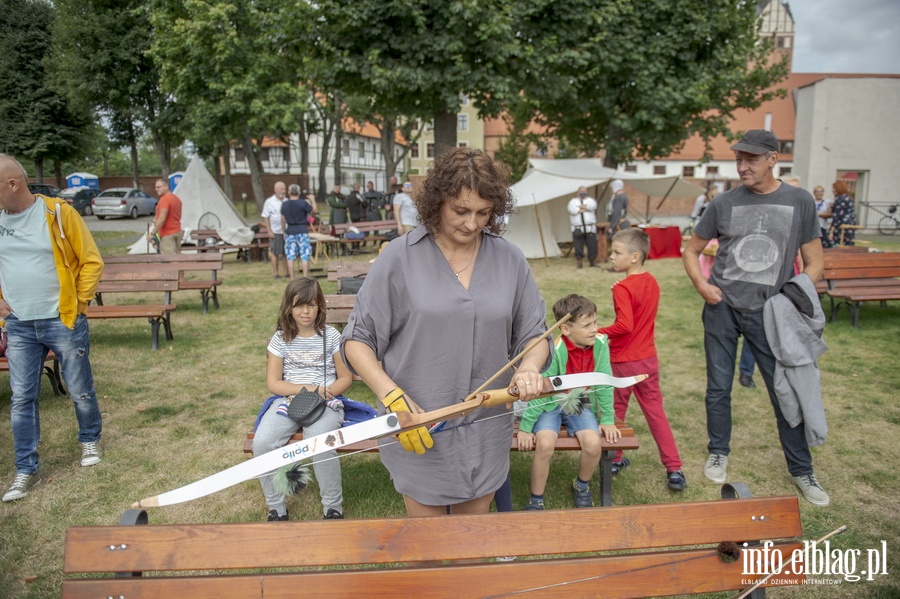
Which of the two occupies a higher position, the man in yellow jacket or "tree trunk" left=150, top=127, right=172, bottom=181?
"tree trunk" left=150, top=127, right=172, bottom=181

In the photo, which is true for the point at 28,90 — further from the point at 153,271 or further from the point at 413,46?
the point at 413,46

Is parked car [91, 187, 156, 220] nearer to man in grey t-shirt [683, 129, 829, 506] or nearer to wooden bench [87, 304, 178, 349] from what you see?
wooden bench [87, 304, 178, 349]

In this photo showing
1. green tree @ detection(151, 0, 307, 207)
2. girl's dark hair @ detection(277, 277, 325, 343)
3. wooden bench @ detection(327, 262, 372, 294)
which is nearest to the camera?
girl's dark hair @ detection(277, 277, 325, 343)

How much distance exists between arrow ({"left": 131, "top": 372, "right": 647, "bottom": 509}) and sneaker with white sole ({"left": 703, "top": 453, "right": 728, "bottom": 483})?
8.39ft

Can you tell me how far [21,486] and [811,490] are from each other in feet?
16.3

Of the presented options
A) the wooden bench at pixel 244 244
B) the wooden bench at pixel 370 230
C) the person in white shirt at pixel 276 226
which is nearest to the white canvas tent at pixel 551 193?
the wooden bench at pixel 370 230

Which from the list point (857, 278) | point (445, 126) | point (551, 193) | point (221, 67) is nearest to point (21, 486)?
point (857, 278)

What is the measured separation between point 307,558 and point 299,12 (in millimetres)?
15095

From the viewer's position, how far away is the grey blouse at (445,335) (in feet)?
6.88

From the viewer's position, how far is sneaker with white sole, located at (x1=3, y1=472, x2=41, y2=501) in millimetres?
3961

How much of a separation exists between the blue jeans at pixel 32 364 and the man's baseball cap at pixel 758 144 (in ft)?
14.0

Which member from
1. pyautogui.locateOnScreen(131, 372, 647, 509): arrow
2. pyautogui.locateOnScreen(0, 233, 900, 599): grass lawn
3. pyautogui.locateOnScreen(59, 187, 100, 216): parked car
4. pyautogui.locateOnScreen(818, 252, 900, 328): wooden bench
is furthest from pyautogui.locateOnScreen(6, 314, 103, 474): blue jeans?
pyautogui.locateOnScreen(59, 187, 100, 216): parked car

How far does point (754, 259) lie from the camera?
3.81 m

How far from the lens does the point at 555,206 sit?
1811 cm
